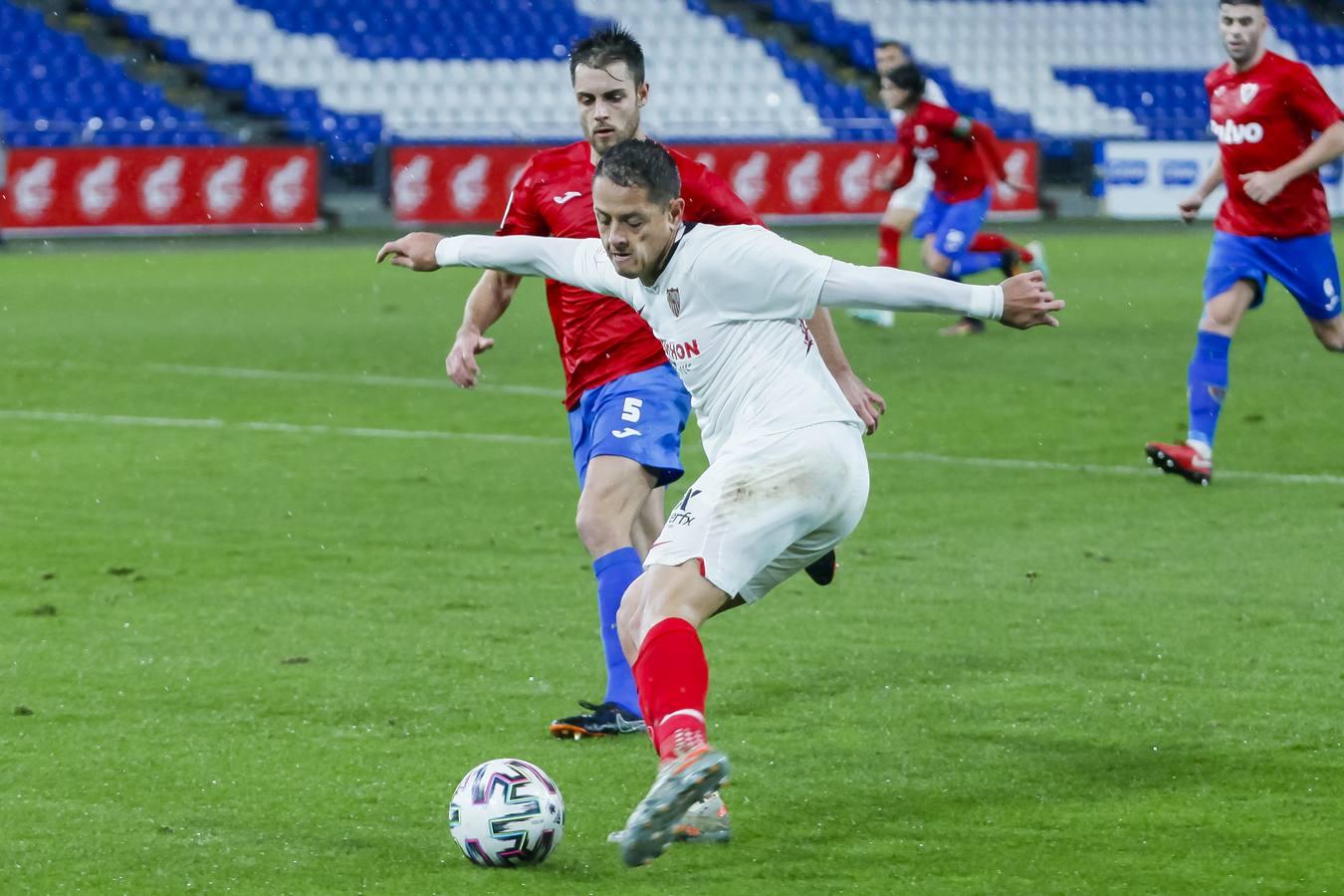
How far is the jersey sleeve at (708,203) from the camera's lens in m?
5.21

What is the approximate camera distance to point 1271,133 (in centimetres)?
947

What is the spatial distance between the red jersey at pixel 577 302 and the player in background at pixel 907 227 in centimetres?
828

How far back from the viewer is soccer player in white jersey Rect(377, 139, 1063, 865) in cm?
426

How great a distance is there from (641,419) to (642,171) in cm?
127

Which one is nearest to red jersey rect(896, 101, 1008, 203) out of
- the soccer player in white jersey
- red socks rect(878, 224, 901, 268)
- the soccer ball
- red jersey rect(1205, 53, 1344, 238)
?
red socks rect(878, 224, 901, 268)

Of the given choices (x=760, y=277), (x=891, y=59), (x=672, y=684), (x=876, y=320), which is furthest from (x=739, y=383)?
(x=876, y=320)

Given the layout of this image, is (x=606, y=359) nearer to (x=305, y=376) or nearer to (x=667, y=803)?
(x=667, y=803)

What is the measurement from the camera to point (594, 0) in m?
32.2

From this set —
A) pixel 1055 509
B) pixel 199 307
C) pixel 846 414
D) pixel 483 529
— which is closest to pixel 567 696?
pixel 846 414

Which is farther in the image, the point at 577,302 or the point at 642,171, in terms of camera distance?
the point at 577,302

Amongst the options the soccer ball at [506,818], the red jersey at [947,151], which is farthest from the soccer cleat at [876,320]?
the soccer ball at [506,818]

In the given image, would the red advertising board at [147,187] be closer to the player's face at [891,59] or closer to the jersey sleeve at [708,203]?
the player's face at [891,59]

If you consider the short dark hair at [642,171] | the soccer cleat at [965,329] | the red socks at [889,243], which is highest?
the short dark hair at [642,171]

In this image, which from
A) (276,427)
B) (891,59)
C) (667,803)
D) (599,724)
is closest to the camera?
(667,803)
